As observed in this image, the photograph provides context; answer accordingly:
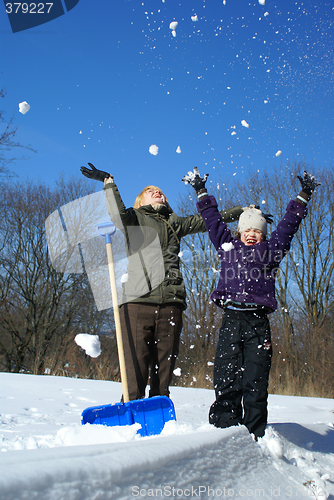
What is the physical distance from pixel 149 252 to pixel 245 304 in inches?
28.5

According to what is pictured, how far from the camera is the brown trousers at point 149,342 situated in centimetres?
228

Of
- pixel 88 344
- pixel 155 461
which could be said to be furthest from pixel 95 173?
pixel 155 461

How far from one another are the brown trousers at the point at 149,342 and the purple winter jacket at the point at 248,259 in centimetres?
35

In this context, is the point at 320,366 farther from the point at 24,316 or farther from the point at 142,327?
the point at 24,316

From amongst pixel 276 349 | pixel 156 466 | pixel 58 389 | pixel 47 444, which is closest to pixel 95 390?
pixel 58 389

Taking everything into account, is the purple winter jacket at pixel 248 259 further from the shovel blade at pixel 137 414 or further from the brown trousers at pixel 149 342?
the shovel blade at pixel 137 414

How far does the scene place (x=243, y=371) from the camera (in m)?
2.13

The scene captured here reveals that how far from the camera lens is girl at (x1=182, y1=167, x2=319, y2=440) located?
6.75 ft

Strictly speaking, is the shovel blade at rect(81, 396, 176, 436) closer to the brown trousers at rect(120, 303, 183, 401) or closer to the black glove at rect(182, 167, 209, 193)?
the brown trousers at rect(120, 303, 183, 401)

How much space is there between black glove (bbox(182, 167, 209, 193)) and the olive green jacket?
280 mm

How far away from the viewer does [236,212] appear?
9.08 feet

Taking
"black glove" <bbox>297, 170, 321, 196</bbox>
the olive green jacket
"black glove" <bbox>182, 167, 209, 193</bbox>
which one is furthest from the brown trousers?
"black glove" <bbox>297, 170, 321, 196</bbox>

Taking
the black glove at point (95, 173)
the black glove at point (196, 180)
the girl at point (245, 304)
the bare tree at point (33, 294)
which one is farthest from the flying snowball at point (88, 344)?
the bare tree at point (33, 294)

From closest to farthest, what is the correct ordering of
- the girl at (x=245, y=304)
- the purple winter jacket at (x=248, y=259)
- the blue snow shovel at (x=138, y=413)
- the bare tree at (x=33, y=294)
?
the blue snow shovel at (x=138, y=413)
the girl at (x=245, y=304)
the purple winter jacket at (x=248, y=259)
the bare tree at (x=33, y=294)
